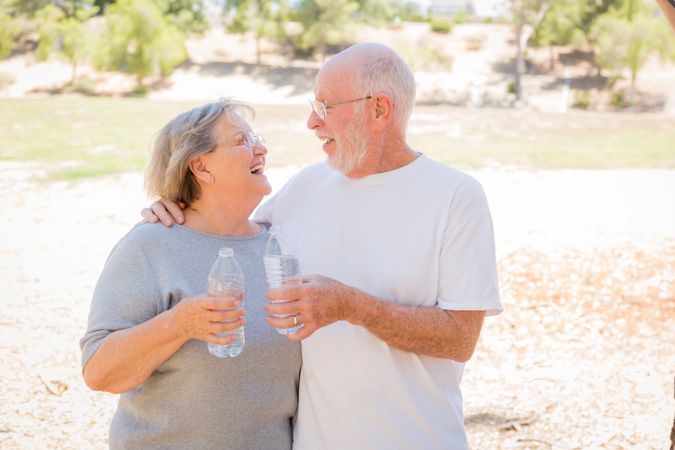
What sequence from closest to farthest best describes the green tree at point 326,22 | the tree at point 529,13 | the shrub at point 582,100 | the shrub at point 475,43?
1. the shrub at point 582,100
2. the green tree at point 326,22
3. the tree at point 529,13
4. the shrub at point 475,43

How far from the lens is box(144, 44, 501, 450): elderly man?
2363 mm

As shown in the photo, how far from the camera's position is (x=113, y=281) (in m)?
2.37

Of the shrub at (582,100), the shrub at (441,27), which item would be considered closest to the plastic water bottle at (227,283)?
the shrub at (582,100)

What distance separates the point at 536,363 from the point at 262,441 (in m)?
4.25

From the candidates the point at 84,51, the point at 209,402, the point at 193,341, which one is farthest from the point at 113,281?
Answer: the point at 84,51

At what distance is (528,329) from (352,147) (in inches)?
195

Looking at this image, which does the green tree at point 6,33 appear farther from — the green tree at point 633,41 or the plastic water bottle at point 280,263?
the plastic water bottle at point 280,263

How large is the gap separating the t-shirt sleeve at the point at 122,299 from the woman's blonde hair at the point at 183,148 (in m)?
0.37

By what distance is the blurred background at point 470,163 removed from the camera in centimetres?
566

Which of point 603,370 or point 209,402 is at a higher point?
point 209,402

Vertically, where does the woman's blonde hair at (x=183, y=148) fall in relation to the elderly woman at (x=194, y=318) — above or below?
above

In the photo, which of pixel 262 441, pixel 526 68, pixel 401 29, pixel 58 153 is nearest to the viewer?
pixel 262 441

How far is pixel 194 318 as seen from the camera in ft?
7.03

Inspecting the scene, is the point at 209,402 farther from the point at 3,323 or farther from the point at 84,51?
the point at 84,51
